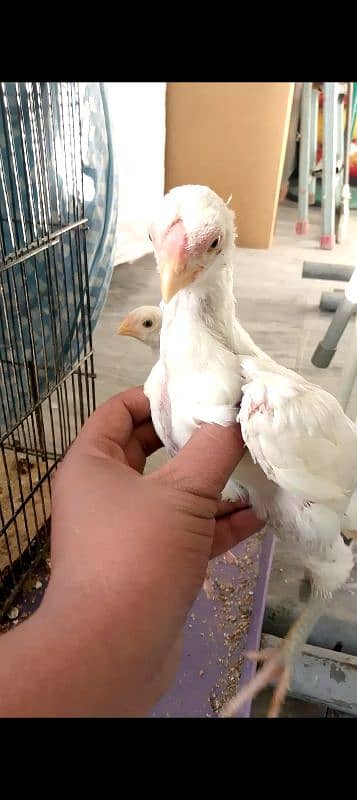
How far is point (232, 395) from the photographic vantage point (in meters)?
0.64

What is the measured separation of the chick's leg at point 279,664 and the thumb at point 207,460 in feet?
1.16

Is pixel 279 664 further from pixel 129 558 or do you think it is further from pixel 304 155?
pixel 304 155

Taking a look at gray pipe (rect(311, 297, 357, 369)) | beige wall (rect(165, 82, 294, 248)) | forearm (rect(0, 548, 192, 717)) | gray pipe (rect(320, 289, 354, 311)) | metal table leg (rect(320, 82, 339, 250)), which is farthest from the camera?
beige wall (rect(165, 82, 294, 248))

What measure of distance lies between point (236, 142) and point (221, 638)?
8.13ft

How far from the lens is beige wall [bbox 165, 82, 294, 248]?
2604mm

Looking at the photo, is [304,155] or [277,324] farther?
[304,155]

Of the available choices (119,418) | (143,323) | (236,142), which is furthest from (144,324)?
(236,142)

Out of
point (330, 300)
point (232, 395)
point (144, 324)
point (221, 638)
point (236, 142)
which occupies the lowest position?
point (221, 638)

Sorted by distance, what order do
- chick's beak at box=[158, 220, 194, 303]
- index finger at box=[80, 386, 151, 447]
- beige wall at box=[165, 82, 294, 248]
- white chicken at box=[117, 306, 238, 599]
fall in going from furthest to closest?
beige wall at box=[165, 82, 294, 248] < white chicken at box=[117, 306, 238, 599] < index finger at box=[80, 386, 151, 447] < chick's beak at box=[158, 220, 194, 303]

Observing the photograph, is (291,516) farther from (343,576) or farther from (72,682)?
(72,682)

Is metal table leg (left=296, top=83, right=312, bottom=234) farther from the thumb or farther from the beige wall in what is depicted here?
the thumb

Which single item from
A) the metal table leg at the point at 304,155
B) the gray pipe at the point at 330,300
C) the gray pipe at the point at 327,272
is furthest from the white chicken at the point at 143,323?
the metal table leg at the point at 304,155

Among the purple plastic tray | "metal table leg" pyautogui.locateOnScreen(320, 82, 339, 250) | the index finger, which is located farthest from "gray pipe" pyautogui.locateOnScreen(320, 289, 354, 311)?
the index finger

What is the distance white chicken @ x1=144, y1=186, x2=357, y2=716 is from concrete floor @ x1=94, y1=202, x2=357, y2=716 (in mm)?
292
